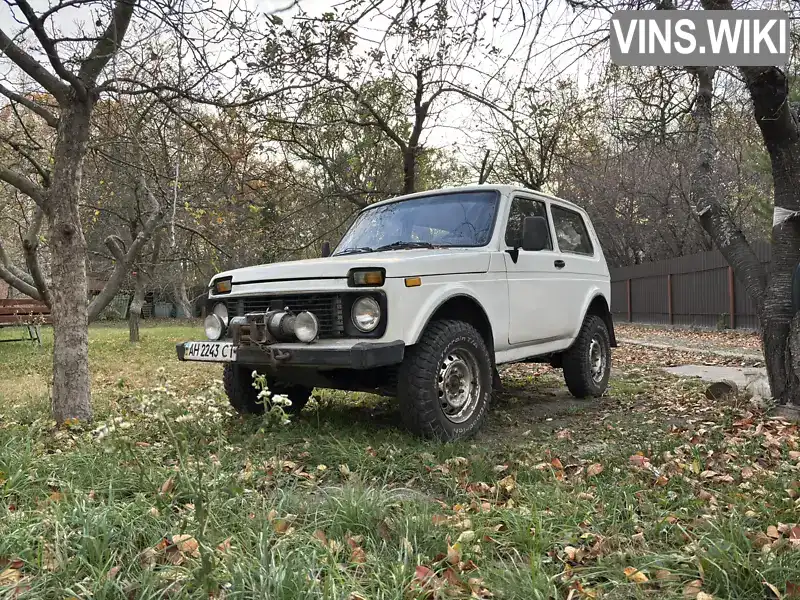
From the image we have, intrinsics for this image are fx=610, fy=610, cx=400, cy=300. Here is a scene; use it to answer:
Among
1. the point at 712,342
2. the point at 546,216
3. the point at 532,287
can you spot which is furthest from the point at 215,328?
the point at 712,342

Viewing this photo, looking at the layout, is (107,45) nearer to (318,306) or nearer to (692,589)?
(318,306)

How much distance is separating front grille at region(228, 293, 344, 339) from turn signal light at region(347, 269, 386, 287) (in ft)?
0.63

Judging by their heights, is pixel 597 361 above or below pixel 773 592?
above

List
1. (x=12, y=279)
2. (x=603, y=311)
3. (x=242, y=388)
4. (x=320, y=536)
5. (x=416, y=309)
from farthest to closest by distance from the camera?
(x=603, y=311) → (x=12, y=279) → (x=242, y=388) → (x=416, y=309) → (x=320, y=536)

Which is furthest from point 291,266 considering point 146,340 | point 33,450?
point 146,340

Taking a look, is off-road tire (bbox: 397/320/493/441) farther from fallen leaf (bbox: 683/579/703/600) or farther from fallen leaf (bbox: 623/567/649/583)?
fallen leaf (bbox: 683/579/703/600)

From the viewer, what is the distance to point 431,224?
524 cm

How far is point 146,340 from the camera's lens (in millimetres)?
16359

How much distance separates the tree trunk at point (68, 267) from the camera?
501 centimetres

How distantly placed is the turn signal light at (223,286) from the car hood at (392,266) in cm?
5

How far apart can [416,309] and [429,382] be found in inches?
19.7

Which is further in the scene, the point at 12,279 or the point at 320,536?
→ the point at 12,279

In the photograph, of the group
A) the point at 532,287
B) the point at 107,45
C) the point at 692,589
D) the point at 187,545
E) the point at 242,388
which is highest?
the point at 107,45

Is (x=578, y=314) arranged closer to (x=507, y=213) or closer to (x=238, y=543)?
(x=507, y=213)
